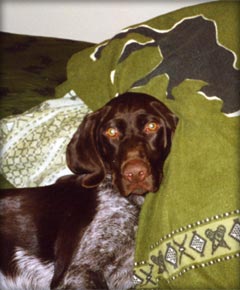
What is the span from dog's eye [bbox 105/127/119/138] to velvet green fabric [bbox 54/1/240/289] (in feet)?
0.33

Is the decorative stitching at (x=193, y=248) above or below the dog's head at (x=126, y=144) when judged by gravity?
below

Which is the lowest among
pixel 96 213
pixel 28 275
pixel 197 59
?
pixel 28 275

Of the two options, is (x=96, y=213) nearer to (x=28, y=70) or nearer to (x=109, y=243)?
(x=109, y=243)

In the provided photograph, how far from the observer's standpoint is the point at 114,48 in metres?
1.01

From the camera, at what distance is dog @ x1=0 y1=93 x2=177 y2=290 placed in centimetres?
85

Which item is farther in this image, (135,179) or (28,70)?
(28,70)

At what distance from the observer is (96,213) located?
868 mm

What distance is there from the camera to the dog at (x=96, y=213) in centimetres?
85

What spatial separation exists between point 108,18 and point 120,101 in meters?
1.02

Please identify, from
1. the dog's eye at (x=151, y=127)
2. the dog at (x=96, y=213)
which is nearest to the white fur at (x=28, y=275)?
the dog at (x=96, y=213)

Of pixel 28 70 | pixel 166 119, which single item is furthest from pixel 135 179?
pixel 28 70

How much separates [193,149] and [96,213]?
0.21m

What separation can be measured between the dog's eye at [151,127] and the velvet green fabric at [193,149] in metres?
0.04

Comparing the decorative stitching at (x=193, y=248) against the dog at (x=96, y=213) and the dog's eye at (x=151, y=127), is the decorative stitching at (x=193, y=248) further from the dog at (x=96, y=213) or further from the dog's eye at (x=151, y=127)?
the dog's eye at (x=151, y=127)
